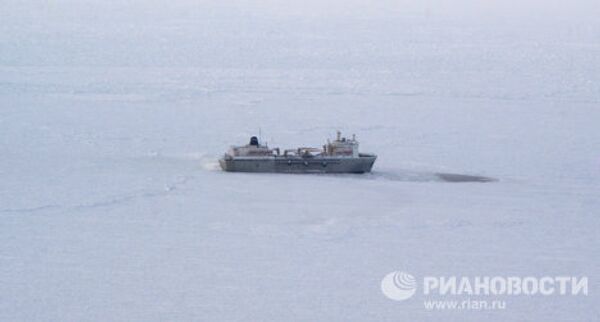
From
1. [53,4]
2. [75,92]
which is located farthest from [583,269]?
[53,4]

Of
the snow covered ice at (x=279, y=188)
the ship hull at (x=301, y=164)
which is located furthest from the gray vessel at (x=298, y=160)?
the snow covered ice at (x=279, y=188)

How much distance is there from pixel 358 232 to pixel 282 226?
3.11 ft

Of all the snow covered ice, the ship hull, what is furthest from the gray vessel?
the snow covered ice

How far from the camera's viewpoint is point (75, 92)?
25906 millimetres

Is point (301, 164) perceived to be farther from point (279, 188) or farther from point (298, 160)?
point (279, 188)

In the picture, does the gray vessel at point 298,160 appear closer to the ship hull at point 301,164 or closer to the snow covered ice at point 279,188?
the ship hull at point 301,164

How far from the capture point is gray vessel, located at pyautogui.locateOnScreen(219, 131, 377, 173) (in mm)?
18250

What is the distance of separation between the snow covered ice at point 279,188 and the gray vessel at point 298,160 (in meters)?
0.25

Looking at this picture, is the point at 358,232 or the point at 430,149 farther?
the point at 430,149

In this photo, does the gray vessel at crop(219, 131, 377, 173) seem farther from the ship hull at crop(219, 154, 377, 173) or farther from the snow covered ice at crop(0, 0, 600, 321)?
the snow covered ice at crop(0, 0, 600, 321)

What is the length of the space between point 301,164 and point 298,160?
0.08 meters

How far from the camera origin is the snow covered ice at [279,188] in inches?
475

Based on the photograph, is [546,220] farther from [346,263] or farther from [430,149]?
[430,149]

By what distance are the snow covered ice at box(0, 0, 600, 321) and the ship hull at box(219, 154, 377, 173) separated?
8.9 inches
